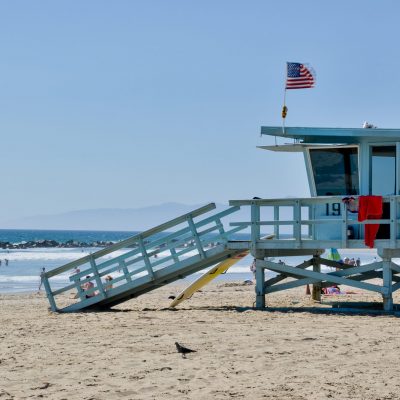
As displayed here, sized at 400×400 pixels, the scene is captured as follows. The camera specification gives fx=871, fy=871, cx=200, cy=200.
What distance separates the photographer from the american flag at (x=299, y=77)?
17734 mm

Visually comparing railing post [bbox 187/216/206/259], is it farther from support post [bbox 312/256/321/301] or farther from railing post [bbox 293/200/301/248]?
support post [bbox 312/256/321/301]

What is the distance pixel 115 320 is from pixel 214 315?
1804 millimetres

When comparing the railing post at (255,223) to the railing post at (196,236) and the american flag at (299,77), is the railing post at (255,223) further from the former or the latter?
the american flag at (299,77)

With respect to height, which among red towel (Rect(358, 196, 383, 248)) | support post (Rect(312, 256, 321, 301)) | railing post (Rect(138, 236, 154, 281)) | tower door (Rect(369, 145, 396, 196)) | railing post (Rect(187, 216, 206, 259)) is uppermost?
tower door (Rect(369, 145, 396, 196))

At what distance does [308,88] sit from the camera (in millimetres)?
17797

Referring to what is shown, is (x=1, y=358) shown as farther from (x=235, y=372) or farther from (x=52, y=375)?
(x=235, y=372)

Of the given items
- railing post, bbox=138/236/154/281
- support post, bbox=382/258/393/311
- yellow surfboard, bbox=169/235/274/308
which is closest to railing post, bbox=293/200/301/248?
yellow surfboard, bbox=169/235/274/308

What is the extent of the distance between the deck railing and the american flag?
8.26 feet

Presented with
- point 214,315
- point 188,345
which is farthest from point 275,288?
point 188,345

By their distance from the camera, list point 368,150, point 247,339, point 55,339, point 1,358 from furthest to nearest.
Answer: point 368,150
point 55,339
point 247,339
point 1,358

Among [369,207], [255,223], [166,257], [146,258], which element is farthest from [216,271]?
[369,207]

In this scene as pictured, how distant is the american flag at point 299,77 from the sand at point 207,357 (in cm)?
483

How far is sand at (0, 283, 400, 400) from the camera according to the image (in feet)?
30.5

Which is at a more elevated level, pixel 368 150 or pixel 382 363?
pixel 368 150
